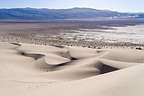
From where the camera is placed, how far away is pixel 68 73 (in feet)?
32.5

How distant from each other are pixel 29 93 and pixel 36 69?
5.20 metres

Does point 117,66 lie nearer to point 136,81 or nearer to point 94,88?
point 136,81

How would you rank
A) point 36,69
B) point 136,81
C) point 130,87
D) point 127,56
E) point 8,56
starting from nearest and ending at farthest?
point 130,87, point 136,81, point 36,69, point 127,56, point 8,56

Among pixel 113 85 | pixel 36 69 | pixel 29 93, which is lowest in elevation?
pixel 36 69

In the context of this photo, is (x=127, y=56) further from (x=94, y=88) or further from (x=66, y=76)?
(x=94, y=88)

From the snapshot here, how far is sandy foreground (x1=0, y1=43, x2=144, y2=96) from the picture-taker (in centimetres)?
612

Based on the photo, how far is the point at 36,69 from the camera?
38.1 ft

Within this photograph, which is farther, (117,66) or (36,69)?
(36,69)

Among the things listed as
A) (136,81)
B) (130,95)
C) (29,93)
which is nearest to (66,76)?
(29,93)

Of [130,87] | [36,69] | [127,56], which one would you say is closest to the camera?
[130,87]

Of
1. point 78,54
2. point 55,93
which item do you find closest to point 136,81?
point 55,93

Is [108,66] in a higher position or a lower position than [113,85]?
lower

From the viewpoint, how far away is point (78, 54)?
1415 cm

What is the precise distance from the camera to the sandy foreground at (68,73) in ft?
20.1
